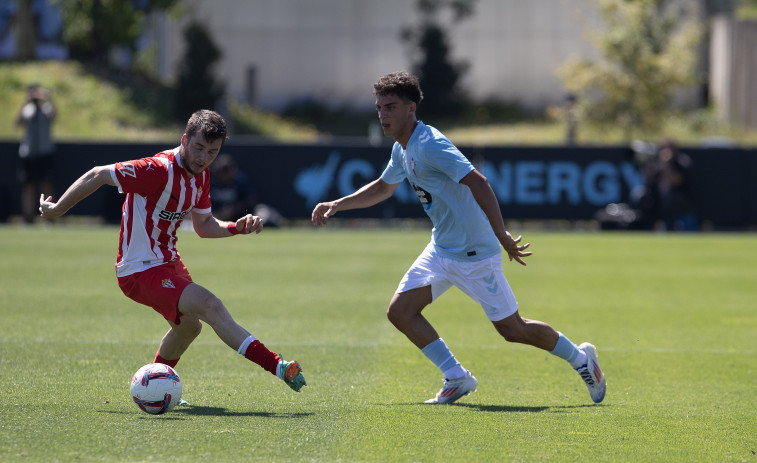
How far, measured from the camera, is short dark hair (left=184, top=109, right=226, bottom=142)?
19.7 ft

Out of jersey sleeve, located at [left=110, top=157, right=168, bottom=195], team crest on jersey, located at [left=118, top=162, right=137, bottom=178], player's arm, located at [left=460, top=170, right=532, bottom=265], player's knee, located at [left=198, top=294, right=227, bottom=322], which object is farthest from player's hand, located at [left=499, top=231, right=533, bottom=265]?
team crest on jersey, located at [left=118, top=162, right=137, bottom=178]

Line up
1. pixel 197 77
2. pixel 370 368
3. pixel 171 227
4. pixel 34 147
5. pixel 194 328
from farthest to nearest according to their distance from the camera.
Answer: pixel 197 77 < pixel 34 147 < pixel 370 368 < pixel 194 328 < pixel 171 227

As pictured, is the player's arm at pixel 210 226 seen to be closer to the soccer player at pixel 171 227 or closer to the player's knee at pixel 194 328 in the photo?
the soccer player at pixel 171 227

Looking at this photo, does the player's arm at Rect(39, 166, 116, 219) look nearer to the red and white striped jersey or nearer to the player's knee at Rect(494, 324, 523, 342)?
the red and white striped jersey

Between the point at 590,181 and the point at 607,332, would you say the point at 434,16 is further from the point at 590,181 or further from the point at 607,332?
the point at 607,332

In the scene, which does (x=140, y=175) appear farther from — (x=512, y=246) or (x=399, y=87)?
(x=512, y=246)

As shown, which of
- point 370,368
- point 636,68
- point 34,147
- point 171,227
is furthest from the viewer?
point 636,68

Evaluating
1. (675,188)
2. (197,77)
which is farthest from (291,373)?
(197,77)

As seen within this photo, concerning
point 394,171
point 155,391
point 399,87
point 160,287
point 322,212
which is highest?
point 399,87

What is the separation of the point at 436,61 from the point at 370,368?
3575cm

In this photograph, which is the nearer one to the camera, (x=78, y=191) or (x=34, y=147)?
(x=78, y=191)

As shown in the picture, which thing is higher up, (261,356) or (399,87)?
(399,87)

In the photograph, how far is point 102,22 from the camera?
3925 cm

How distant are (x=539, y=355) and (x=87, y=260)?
8518 millimetres
